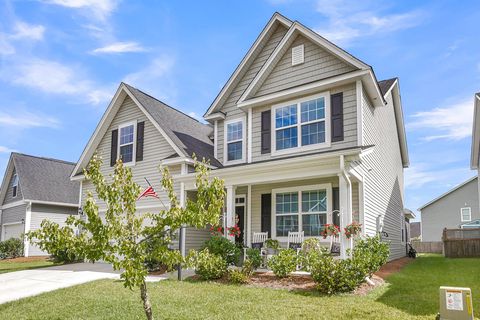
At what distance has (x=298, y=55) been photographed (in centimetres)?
1387

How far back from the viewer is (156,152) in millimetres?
16203

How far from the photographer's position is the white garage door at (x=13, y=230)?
82.2 feet

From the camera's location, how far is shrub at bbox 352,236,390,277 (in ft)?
29.9

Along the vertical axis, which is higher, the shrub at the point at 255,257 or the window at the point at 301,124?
the window at the point at 301,124

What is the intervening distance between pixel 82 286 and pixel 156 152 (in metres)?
7.03

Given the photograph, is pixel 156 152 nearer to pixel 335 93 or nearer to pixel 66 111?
pixel 66 111

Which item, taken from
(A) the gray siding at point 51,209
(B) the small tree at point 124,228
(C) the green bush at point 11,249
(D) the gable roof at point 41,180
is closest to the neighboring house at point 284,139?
(B) the small tree at point 124,228

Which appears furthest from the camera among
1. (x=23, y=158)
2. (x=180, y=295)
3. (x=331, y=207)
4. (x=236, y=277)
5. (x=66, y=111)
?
(x=23, y=158)

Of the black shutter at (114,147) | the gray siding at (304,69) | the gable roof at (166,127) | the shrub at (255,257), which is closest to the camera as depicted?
the shrub at (255,257)

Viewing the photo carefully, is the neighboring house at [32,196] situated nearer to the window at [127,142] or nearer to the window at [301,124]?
the window at [127,142]

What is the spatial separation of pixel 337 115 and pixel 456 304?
758 cm

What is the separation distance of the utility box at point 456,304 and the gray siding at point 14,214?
24.7 metres

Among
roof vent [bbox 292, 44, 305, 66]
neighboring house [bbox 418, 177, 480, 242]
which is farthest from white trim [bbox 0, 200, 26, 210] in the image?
neighboring house [bbox 418, 177, 480, 242]

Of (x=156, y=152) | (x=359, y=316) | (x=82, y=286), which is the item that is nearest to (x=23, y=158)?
(x=156, y=152)
